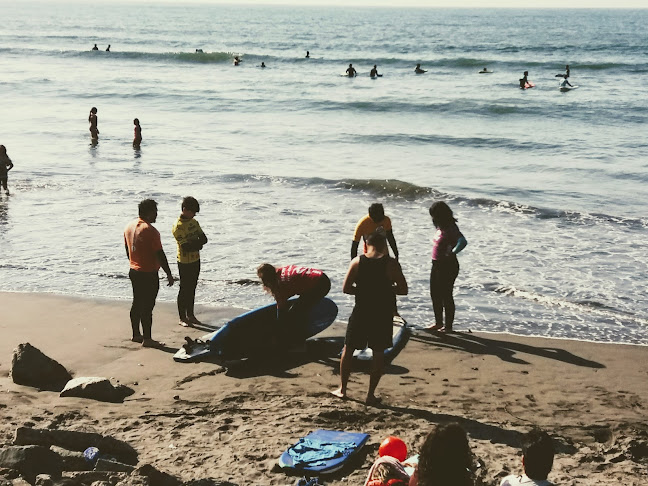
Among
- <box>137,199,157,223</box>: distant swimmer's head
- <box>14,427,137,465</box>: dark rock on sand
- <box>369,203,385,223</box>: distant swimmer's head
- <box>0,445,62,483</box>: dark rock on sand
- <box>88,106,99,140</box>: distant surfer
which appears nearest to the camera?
<box>0,445,62,483</box>: dark rock on sand

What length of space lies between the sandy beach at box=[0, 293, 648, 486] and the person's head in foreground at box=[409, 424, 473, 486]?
2000 millimetres

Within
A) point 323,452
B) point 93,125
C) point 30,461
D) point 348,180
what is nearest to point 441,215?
point 323,452

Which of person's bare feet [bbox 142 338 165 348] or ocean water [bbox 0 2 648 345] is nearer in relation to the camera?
person's bare feet [bbox 142 338 165 348]

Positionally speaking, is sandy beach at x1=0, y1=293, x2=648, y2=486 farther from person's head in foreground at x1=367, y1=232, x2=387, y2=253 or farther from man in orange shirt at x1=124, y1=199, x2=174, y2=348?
person's head in foreground at x1=367, y1=232, x2=387, y2=253

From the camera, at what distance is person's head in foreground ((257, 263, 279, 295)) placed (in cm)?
Answer: 812

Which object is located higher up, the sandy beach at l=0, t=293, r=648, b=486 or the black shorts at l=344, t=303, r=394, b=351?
the black shorts at l=344, t=303, r=394, b=351

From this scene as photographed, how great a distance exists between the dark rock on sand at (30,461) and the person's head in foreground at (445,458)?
2776 millimetres

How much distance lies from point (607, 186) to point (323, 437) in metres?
16.4

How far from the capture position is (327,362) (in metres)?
8.65

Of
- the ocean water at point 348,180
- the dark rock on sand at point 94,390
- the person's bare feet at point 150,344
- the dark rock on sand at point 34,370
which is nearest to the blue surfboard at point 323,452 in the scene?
the dark rock on sand at point 94,390

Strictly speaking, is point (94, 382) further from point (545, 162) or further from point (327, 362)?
point (545, 162)

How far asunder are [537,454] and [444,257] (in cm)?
481

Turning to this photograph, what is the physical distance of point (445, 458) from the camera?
13.0 feet

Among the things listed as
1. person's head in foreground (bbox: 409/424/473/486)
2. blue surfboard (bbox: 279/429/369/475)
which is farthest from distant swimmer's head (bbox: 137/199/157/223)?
person's head in foreground (bbox: 409/424/473/486)
